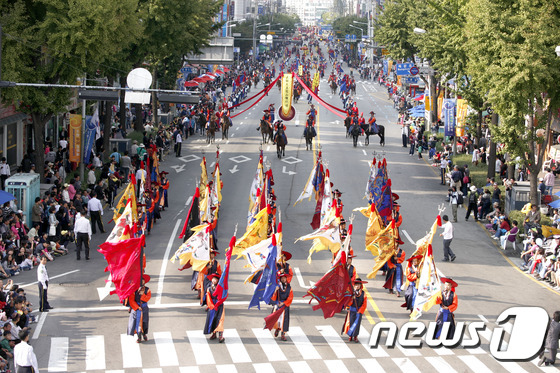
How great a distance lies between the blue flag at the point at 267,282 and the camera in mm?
19734

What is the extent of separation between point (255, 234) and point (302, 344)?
5265 mm

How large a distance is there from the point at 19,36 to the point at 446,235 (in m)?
17.0

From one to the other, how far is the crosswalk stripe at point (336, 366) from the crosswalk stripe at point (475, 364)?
2.65 meters

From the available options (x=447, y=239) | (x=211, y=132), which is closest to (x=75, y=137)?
(x=211, y=132)

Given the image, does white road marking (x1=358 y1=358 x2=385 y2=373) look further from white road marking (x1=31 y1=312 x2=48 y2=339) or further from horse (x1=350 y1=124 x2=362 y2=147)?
horse (x1=350 y1=124 x2=362 y2=147)

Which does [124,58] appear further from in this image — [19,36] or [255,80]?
[255,80]

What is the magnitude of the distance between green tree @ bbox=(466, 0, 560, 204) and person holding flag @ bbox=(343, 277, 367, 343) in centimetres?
1290

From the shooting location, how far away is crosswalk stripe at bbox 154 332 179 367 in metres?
17.9

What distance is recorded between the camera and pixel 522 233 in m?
29.7

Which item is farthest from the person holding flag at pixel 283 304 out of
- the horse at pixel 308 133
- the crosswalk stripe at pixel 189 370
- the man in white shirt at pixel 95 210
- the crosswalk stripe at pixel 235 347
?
the horse at pixel 308 133

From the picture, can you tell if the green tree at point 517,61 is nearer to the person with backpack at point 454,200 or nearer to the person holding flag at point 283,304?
the person with backpack at point 454,200

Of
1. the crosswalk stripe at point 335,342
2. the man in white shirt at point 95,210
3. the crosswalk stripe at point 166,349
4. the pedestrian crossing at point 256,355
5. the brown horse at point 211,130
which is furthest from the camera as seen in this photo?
the brown horse at point 211,130

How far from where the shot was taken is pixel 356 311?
63.4 feet

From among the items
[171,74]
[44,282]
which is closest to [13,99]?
[44,282]
